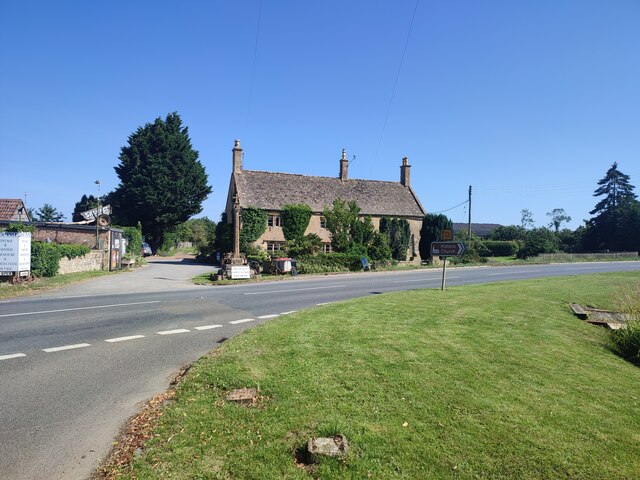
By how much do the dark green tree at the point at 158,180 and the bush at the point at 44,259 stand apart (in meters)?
27.0

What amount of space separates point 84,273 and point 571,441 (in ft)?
88.3

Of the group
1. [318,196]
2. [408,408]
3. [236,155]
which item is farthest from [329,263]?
[408,408]

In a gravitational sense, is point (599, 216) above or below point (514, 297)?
above

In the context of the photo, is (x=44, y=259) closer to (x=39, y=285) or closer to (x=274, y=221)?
(x=39, y=285)

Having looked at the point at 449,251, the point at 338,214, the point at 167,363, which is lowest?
the point at 167,363

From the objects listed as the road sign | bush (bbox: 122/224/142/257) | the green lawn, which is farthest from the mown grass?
the road sign

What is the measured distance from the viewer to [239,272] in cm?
2409

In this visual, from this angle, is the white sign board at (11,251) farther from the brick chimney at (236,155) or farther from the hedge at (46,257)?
the brick chimney at (236,155)

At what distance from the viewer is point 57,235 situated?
1228 inches

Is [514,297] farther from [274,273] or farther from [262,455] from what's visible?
[274,273]

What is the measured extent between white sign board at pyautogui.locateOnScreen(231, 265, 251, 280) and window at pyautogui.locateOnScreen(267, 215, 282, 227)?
1377cm

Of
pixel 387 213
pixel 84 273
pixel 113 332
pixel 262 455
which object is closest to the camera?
pixel 262 455

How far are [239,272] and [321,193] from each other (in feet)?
65.5

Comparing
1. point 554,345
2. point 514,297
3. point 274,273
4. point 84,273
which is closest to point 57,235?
point 84,273
